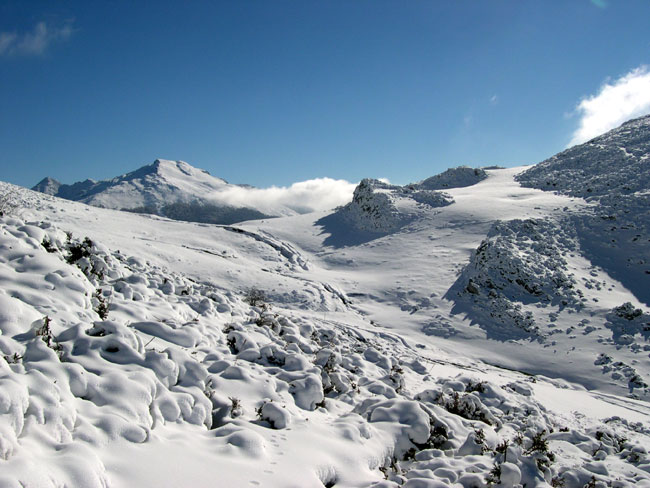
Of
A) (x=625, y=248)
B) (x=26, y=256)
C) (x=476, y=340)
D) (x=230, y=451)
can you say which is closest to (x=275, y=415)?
(x=230, y=451)

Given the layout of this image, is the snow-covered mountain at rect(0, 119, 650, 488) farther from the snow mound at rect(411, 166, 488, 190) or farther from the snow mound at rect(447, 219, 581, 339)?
the snow mound at rect(411, 166, 488, 190)

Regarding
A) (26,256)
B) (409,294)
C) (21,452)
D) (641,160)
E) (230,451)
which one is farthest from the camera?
(641,160)

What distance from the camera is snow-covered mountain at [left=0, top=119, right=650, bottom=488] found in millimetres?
3844

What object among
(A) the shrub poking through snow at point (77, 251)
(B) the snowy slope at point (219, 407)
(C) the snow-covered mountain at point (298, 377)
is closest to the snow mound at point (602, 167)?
(C) the snow-covered mountain at point (298, 377)

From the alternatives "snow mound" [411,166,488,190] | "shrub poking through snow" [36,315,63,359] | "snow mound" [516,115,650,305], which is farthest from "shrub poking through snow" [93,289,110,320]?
"snow mound" [411,166,488,190]

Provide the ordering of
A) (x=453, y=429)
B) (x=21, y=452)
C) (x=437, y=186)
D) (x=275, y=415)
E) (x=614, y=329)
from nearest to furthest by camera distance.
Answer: (x=21, y=452)
(x=275, y=415)
(x=453, y=429)
(x=614, y=329)
(x=437, y=186)

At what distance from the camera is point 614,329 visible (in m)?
19.4

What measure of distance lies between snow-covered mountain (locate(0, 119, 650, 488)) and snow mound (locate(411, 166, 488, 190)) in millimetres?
29605

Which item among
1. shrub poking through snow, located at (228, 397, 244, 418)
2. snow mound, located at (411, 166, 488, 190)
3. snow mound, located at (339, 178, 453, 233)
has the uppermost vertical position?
snow mound, located at (411, 166, 488, 190)

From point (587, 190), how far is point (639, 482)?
128 ft

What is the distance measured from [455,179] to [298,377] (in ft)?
170

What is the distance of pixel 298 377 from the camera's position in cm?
690

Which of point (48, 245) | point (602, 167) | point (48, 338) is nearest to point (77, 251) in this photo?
point (48, 245)

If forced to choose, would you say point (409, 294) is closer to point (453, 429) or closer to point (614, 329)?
point (614, 329)
